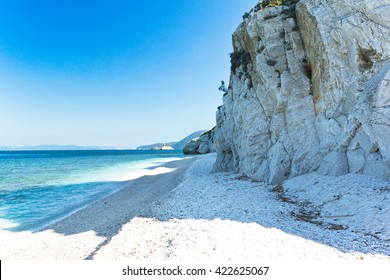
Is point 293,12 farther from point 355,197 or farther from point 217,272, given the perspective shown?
point 217,272

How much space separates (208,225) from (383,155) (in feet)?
27.2

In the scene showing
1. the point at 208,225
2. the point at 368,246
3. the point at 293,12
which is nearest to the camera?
the point at 368,246

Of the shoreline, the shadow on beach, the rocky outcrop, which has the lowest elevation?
the shoreline

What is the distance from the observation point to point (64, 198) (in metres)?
21.6

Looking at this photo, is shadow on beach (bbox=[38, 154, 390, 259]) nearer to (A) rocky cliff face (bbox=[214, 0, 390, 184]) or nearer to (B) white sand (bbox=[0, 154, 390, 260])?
(B) white sand (bbox=[0, 154, 390, 260])

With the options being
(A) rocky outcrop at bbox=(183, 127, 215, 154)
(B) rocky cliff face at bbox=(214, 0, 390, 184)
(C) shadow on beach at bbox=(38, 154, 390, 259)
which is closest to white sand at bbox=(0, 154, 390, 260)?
(C) shadow on beach at bbox=(38, 154, 390, 259)

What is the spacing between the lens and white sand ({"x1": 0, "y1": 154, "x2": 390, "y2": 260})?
6441mm

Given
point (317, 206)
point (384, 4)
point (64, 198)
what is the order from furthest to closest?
point (64, 198), point (384, 4), point (317, 206)

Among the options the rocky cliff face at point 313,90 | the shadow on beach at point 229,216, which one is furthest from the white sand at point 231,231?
the rocky cliff face at point 313,90

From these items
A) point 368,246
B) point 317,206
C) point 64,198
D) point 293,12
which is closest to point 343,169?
point 317,206

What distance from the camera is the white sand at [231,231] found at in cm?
644

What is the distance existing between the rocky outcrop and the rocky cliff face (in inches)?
2254

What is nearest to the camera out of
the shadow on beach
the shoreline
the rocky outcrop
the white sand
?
the white sand

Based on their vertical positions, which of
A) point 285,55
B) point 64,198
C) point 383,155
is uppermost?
point 285,55
